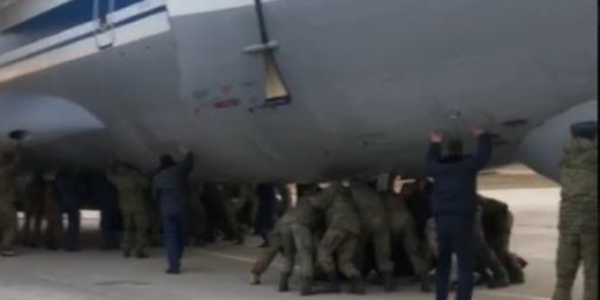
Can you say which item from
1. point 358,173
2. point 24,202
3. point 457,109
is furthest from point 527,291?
point 24,202

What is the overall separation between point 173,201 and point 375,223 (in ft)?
8.80

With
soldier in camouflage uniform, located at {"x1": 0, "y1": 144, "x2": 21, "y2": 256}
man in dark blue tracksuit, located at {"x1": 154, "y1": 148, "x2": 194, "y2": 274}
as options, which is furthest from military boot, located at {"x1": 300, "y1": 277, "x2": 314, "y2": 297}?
soldier in camouflage uniform, located at {"x1": 0, "y1": 144, "x2": 21, "y2": 256}

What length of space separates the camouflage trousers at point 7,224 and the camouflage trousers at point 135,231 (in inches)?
50.7

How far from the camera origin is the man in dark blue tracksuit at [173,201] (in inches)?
497

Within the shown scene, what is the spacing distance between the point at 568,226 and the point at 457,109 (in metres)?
1.24

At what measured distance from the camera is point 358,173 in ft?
36.0

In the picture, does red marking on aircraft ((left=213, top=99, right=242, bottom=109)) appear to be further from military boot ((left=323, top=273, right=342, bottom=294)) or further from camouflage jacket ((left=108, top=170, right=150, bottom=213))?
camouflage jacket ((left=108, top=170, right=150, bottom=213))

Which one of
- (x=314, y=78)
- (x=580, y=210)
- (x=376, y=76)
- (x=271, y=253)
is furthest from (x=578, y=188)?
(x=271, y=253)

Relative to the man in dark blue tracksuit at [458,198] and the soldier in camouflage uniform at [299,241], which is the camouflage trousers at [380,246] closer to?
the soldier in camouflage uniform at [299,241]

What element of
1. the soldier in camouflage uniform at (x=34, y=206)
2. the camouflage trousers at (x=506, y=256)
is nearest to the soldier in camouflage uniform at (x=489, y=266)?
the camouflage trousers at (x=506, y=256)

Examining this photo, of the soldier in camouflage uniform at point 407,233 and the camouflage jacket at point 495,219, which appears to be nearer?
the soldier in camouflage uniform at point 407,233

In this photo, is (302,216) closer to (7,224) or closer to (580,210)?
(580,210)

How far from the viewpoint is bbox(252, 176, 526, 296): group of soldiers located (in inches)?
432

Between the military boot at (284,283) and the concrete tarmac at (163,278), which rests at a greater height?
the military boot at (284,283)
